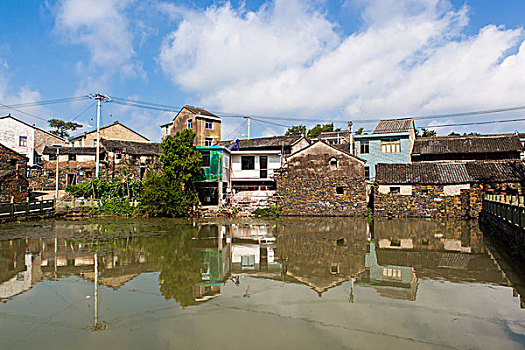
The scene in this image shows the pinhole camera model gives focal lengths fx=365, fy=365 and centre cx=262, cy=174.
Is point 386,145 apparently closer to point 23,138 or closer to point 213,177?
point 213,177

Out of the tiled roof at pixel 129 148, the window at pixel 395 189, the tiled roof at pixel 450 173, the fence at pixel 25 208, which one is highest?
the tiled roof at pixel 129 148

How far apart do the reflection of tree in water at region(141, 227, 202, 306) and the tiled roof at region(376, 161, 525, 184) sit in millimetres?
15136

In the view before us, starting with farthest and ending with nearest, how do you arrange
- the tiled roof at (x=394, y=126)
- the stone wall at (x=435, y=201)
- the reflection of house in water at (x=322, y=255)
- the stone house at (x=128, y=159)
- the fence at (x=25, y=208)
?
the stone house at (x=128, y=159) → the tiled roof at (x=394, y=126) → the stone wall at (x=435, y=201) → the fence at (x=25, y=208) → the reflection of house in water at (x=322, y=255)

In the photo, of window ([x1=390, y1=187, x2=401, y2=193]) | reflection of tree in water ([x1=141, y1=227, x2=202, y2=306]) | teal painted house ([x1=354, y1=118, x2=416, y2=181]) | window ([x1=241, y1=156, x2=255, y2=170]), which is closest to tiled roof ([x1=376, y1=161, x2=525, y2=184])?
window ([x1=390, y1=187, x2=401, y2=193])

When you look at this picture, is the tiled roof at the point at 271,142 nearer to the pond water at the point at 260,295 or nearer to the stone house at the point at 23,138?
the pond water at the point at 260,295

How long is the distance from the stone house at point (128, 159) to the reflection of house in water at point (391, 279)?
26610 mm

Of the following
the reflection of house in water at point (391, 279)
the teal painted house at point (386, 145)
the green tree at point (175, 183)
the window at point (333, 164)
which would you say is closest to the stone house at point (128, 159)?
the green tree at point (175, 183)

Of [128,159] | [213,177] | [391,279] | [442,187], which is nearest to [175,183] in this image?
[213,177]

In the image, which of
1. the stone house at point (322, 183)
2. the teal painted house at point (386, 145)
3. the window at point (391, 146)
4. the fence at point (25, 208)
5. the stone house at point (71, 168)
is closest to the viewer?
the fence at point (25, 208)

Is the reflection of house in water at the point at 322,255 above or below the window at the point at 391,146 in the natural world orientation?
below

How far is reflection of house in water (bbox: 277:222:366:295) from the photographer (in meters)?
8.62

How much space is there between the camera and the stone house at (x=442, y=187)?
22.4 m

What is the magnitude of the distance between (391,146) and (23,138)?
3691 centimetres

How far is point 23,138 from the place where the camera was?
38469 mm
